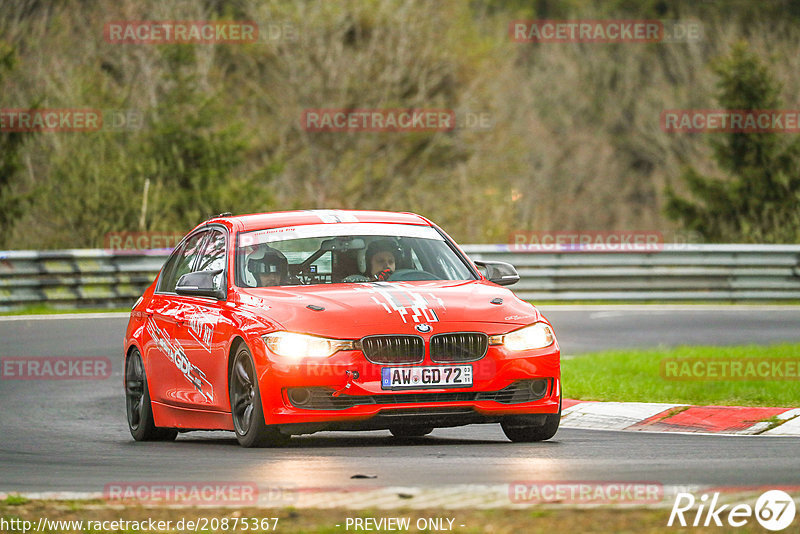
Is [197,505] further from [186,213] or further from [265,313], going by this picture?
[186,213]

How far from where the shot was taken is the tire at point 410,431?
441 inches

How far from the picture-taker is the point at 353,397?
9.42 m

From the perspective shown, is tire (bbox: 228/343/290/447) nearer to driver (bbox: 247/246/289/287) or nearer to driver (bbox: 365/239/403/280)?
driver (bbox: 247/246/289/287)

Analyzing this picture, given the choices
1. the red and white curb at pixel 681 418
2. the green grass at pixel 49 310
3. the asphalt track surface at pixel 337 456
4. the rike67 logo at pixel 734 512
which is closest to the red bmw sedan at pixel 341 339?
the asphalt track surface at pixel 337 456

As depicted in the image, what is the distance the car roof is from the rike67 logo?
498 centimetres

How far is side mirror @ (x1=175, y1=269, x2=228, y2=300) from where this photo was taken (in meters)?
10.4

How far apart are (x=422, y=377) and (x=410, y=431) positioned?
1880mm

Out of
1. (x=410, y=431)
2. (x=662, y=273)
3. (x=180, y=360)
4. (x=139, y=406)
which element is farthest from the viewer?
(x=662, y=273)

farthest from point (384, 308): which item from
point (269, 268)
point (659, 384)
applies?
point (659, 384)

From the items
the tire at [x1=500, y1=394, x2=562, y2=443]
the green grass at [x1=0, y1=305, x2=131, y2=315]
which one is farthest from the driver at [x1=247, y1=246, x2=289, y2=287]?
the green grass at [x1=0, y1=305, x2=131, y2=315]

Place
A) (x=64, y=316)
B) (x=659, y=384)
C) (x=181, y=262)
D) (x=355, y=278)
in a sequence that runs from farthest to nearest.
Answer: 1. (x=64, y=316)
2. (x=659, y=384)
3. (x=181, y=262)
4. (x=355, y=278)

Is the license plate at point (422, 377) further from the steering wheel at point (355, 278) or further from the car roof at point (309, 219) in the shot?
the car roof at point (309, 219)

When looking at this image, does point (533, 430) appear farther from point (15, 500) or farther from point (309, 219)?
point (15, 500)

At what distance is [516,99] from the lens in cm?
5609
